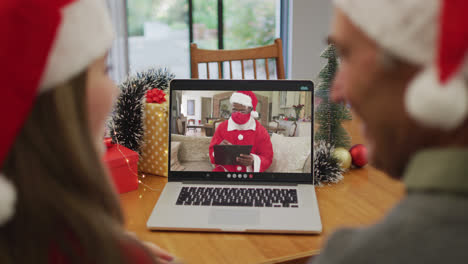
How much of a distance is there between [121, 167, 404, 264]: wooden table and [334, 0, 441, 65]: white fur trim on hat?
20.0 inches

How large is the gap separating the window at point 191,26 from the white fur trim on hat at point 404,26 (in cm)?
354

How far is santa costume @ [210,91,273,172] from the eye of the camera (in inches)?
44.8

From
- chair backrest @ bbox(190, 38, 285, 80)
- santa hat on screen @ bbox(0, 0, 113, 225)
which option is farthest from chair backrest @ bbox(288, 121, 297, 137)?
santa hat on screen @ bbox(0, 0, 113, 225)

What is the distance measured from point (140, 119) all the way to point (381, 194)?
0.71 m

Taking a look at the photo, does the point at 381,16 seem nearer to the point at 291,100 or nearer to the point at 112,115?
the point at 291,100

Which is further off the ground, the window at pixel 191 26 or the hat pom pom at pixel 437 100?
the window at pixel 191 26

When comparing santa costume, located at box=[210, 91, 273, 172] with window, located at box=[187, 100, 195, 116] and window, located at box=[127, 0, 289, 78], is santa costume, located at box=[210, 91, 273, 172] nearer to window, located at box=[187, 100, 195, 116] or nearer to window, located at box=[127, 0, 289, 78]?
window, located at box=[187, 100, 195, 116]

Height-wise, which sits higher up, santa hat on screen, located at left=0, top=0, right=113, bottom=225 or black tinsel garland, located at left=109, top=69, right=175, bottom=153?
santa hat on screen, located at left=0, top=0, right=113, bottom=225

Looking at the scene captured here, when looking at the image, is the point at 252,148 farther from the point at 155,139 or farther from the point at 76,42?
the point at 76,42

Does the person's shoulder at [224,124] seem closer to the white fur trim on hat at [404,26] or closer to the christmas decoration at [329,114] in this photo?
the christmas decoration at [329,114]

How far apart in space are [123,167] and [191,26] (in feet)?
9.68

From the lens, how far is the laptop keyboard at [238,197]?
1034mm

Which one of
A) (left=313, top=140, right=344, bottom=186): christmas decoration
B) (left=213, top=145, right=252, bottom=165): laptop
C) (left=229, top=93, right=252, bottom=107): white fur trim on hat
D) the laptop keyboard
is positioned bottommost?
the laptop keyboard

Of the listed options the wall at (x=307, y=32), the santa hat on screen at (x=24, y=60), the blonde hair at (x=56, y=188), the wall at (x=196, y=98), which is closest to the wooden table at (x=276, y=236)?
the wall at (x=196, y=98)
